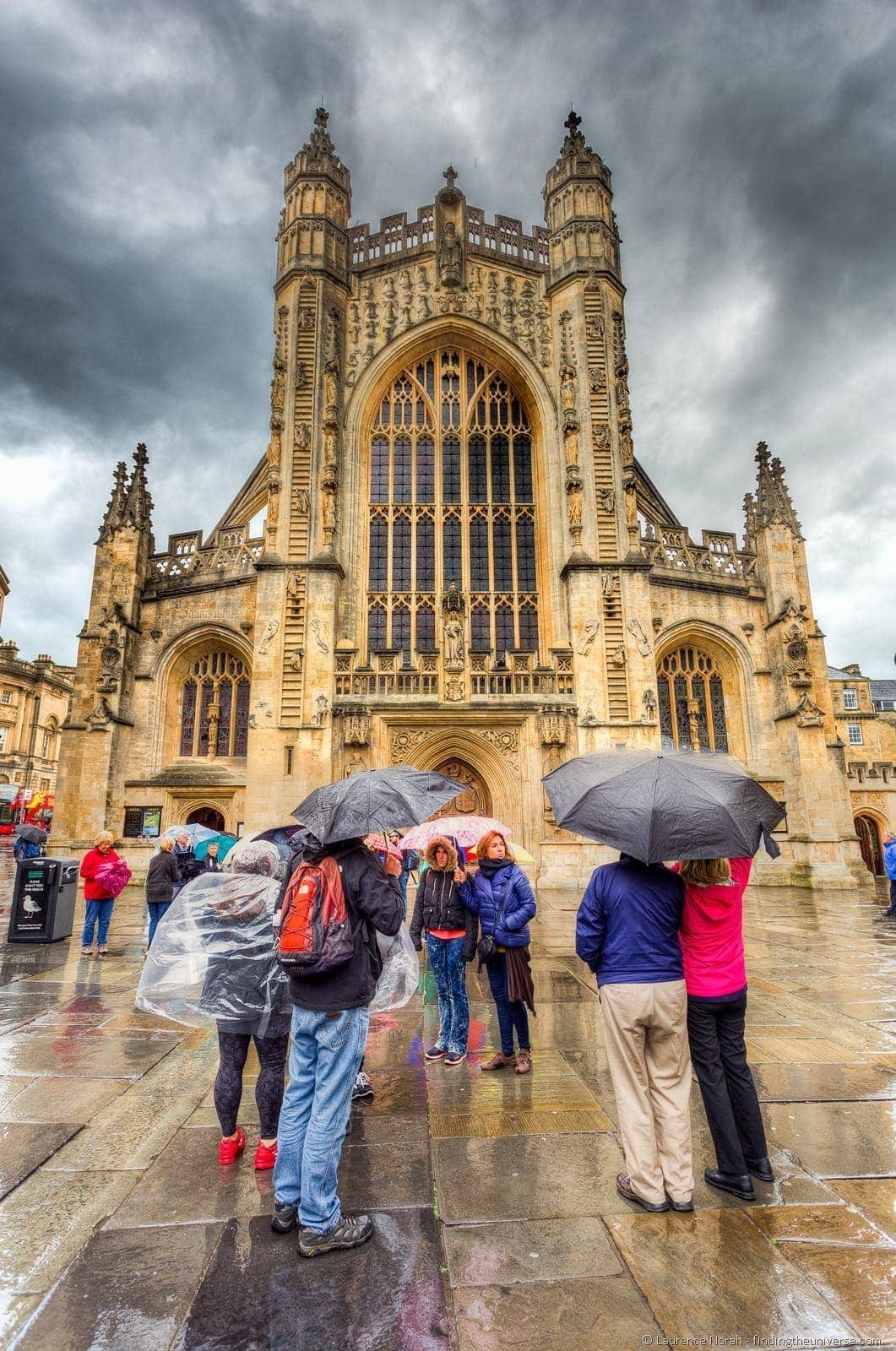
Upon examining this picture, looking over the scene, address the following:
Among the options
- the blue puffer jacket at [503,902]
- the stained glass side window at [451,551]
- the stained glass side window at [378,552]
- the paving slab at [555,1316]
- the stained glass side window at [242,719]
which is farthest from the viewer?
the stained glass side window at [451,551]

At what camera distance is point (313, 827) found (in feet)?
10.1

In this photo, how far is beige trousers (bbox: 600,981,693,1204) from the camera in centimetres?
313

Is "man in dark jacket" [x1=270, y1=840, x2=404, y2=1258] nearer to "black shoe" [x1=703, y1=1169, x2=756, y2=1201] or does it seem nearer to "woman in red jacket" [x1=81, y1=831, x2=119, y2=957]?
"black shoe" [x1=703, y1=1169, x2=756, y2=1201]

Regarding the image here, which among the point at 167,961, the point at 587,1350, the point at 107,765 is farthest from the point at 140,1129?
the point at 107,765

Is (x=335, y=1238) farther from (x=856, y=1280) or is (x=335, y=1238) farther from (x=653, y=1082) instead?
(x=856, y=1280)

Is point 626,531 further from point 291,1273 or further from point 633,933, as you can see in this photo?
point 291,1273

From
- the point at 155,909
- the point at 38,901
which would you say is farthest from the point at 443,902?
the point at 38,901

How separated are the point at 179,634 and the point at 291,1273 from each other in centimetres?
1803

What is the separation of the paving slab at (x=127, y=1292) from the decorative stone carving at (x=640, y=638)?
52.8ft

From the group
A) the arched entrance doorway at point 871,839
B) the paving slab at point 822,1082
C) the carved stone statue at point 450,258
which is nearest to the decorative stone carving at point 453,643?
the carved stone statue at point 450,258

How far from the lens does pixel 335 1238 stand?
2.81m

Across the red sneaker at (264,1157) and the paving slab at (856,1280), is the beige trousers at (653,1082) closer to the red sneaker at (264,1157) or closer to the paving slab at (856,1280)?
the paving slab at (856,1280)

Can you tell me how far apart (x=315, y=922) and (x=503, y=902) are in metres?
2.34

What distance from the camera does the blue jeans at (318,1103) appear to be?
2891mm
